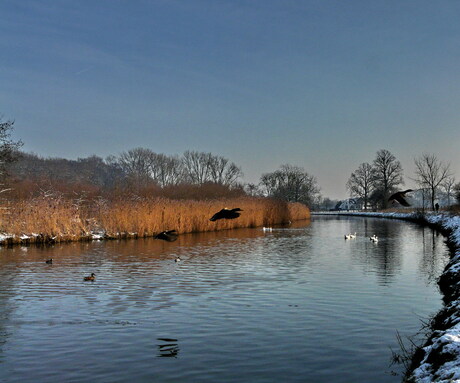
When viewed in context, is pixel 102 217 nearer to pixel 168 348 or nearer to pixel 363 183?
pixel 168 348

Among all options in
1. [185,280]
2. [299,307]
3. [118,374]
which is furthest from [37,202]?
[118,374]

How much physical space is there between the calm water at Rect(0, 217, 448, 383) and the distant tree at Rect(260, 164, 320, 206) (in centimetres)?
9108

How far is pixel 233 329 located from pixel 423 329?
12.0 feet

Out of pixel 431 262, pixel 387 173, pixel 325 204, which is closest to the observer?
pixel 431 262

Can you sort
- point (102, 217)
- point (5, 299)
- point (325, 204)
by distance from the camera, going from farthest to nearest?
1. point (325, 204)
2. point (102, 217)
3. point (5, 299)

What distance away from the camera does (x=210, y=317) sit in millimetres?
10273

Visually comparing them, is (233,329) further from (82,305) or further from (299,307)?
(82,305)

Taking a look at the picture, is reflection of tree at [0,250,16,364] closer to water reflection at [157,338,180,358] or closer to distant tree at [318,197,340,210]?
water reflection at [157,338,180,358]

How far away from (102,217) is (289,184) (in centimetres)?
8487

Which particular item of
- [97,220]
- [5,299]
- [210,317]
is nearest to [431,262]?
[210,317]

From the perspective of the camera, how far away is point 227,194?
69.6 meters

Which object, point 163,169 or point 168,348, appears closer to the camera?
point 168,348

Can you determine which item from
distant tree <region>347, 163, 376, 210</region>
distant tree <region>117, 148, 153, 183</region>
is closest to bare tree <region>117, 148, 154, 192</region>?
distant tree <region>117, 148, 153, 183</region>

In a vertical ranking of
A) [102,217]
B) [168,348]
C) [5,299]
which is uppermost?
[102,217]
